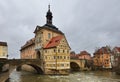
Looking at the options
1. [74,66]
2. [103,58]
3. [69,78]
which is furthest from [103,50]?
[69,78]

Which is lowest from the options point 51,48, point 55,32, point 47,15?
point 51,48

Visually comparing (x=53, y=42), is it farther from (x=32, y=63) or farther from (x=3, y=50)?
(x=3, y=50)

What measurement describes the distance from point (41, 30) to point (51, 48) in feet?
24.9

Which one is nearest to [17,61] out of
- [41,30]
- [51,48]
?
[51,48]

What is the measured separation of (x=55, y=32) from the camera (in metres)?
55.1

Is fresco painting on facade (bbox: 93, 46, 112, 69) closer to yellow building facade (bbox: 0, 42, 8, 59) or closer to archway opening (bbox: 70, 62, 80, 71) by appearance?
archway opening (bbox: 70, 62, 80, 71)

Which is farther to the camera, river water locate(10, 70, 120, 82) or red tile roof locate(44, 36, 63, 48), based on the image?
red tile roof locate(44, 36, 63, 48)

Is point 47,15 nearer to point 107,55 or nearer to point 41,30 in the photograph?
point 41,30

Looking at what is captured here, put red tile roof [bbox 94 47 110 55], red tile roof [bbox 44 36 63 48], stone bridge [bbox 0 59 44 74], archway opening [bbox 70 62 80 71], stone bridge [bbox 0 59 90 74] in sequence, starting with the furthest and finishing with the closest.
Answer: red tile roof [bbox 94 47 110 55], archway opening [bbox 70 62 80 71], red tile roof [bbox 44 36 63 48], stone bridge [bbox 0 59 90 74], stone bridge [bbox 0 59 44 74]

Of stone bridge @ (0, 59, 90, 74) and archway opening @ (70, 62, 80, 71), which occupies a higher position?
stone bridge @ (0, 59, 90, 74)

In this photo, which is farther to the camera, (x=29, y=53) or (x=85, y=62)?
(x=85, y=62)

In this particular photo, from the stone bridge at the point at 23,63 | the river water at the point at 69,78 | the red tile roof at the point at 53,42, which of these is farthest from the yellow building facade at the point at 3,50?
the river water at the point at 69,78

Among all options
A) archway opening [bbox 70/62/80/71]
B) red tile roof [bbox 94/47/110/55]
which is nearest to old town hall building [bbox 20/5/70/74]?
archway opening [bbox 70/62/80/71]

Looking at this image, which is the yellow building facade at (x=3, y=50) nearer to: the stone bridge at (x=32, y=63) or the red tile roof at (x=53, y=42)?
the stone bridge at (x=32, y=63)
